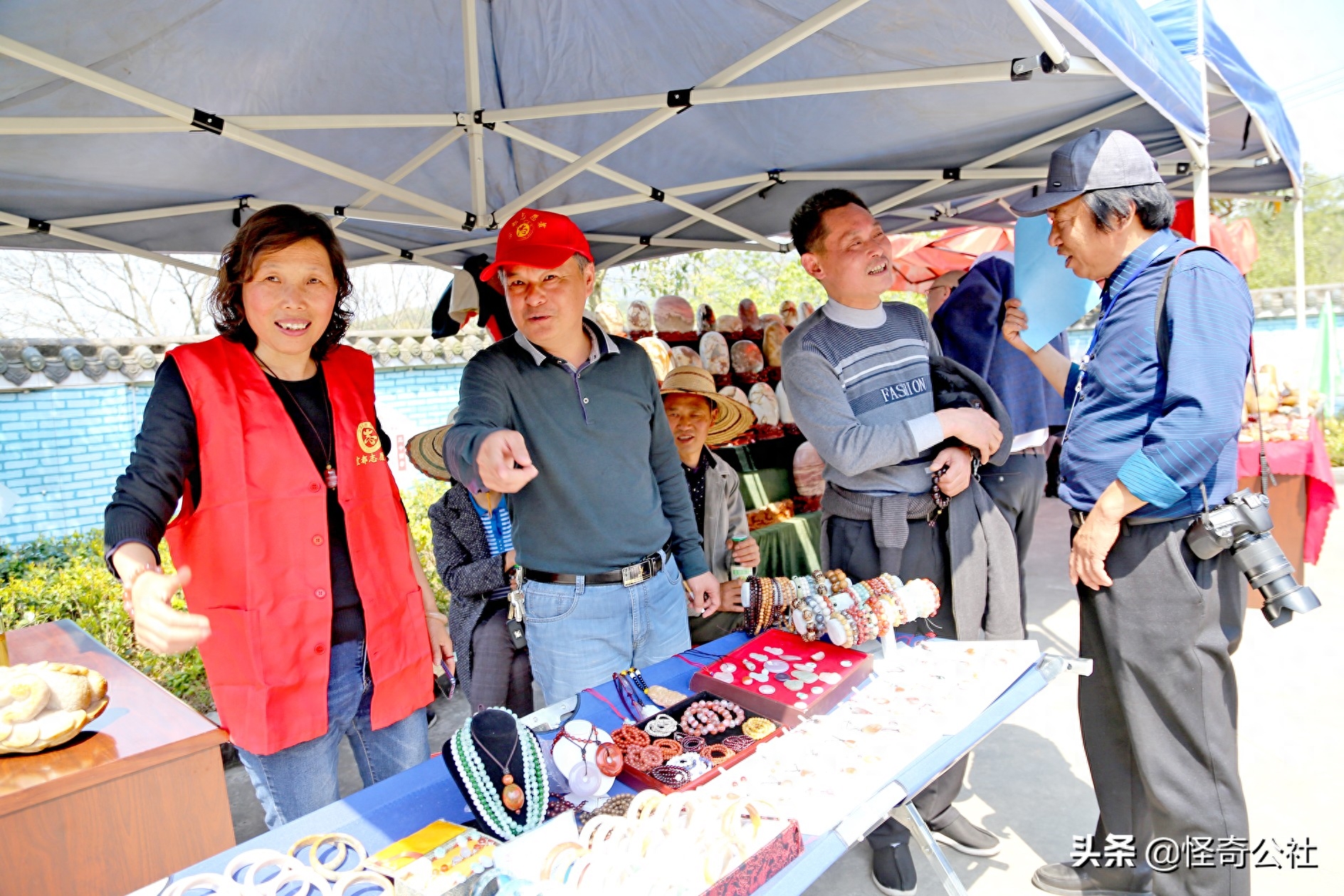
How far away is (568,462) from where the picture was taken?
6.61 ft

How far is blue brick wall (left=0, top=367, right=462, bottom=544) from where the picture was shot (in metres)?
7.00

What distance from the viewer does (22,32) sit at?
6.05 ft

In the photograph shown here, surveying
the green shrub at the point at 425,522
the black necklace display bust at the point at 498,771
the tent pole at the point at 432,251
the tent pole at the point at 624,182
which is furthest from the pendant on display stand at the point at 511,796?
the green shrub at the point at 425,522

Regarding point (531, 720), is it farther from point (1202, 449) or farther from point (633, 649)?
point (1202, 449)

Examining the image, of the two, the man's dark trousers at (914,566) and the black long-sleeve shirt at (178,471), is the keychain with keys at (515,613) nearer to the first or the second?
the black long-sleeve shirt at (178,471)

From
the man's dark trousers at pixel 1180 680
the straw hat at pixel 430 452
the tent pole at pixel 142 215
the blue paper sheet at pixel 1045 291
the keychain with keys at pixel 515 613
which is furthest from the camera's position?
the straw hat at pixel 430 452

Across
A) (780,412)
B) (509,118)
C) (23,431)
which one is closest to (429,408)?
(23,431)

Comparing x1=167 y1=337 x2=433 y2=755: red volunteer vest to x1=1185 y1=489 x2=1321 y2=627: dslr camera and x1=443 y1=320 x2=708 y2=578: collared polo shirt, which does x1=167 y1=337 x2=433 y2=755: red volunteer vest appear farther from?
x1=1185 y1=489 x2=1321 y2=627: dslr camera

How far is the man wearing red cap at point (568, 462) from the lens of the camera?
201 centimetres

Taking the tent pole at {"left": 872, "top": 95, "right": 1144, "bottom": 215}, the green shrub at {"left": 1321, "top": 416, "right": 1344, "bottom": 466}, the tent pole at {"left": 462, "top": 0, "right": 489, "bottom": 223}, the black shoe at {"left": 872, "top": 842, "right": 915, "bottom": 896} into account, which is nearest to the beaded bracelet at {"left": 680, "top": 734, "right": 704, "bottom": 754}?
the black shoe at {"left": 872, "top": 842, "right": 915, "bottom": 896}

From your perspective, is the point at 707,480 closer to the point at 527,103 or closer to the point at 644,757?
the point at 527,103

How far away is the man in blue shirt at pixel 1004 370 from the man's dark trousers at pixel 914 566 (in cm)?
100

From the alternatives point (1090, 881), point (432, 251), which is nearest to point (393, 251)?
point (432, 251)

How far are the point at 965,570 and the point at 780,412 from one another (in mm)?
2335
